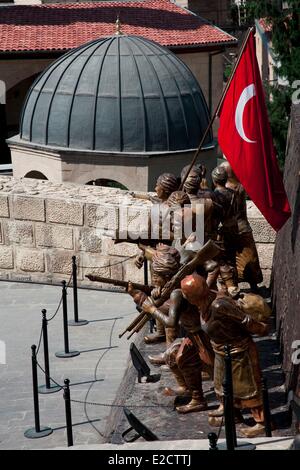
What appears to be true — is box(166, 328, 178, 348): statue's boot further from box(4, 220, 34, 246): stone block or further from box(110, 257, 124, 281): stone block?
box(4, 220, 34, 246): stone block

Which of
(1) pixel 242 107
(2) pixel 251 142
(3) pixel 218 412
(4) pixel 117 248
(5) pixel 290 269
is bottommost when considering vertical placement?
(4) pixel 117 248

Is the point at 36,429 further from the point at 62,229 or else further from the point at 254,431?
the point at 62,229

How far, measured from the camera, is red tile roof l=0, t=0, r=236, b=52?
41938mm

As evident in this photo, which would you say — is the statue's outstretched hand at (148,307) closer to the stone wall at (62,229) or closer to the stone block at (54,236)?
the stone wall at (62,229)

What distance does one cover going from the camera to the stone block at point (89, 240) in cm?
1808

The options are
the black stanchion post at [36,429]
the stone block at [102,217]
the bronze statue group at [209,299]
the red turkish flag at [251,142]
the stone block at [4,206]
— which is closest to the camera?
the bronze statue group at [209,299]

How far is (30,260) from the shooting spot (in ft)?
62.1

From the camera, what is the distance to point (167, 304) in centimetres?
1298

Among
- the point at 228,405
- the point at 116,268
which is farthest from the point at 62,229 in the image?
the point at 228,405

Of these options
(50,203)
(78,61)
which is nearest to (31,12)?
(78,61)

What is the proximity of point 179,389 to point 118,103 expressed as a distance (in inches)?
521

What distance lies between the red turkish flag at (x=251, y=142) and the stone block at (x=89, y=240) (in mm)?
5534

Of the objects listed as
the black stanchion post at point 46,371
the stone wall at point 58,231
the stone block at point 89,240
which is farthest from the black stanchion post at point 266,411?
the stone block at point 89,240
